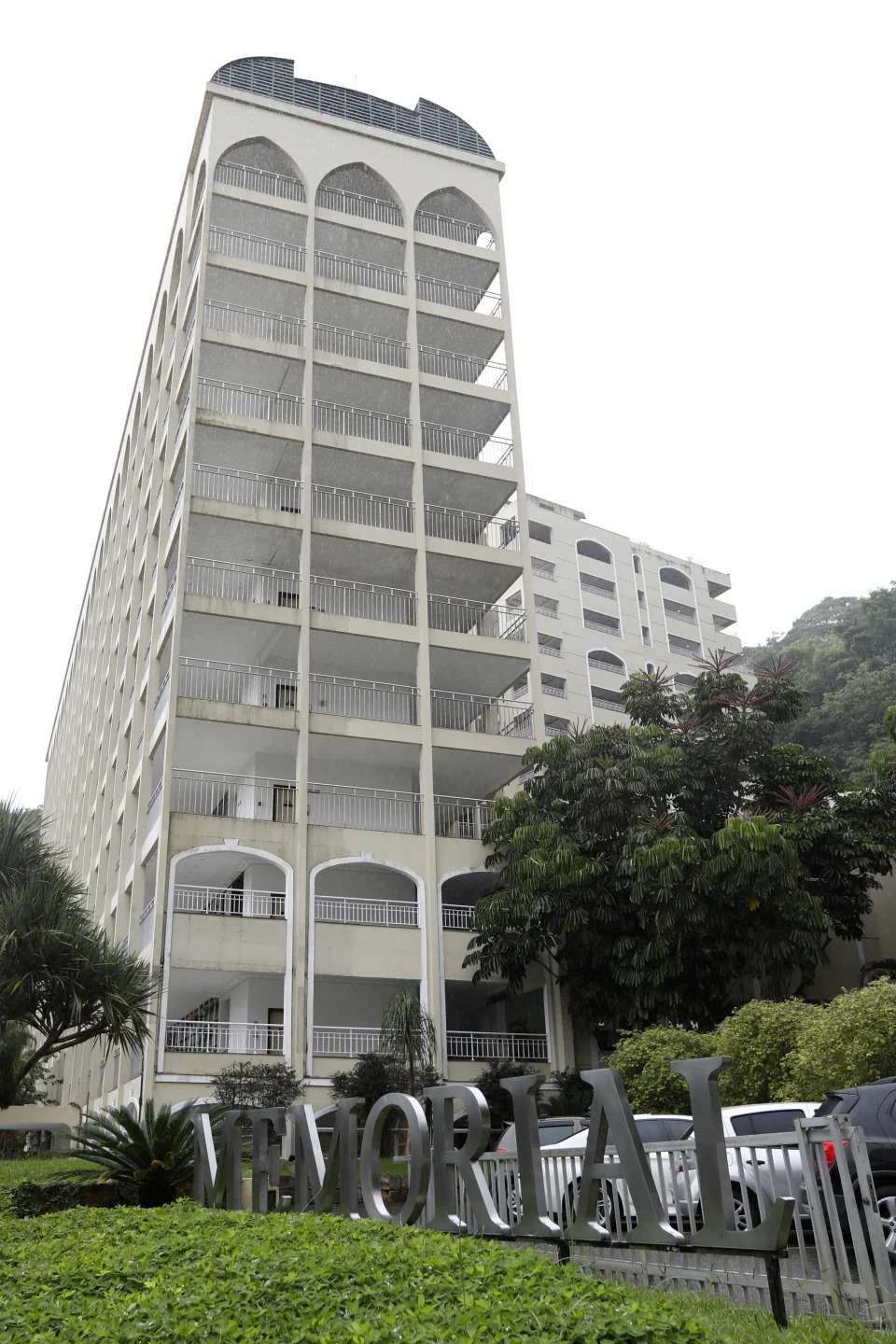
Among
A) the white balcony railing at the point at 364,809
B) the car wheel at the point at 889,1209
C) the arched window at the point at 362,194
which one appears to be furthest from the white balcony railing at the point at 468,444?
the car wheel at the point at 889,1209

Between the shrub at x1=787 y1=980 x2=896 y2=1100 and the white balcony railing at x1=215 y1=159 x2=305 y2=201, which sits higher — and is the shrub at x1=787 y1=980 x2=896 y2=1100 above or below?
below

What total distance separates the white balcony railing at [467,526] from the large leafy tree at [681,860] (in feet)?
27.3

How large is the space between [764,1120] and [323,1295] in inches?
294

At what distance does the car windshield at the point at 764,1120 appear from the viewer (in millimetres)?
12258

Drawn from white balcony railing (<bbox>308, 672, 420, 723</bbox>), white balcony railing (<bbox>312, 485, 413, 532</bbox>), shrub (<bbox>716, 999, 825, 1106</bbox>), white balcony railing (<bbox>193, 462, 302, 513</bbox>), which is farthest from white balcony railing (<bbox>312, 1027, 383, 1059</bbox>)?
white balcony railing (<bbox>193, 462, 302, 513</bbox>)

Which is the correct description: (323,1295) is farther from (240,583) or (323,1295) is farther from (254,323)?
(254,323)

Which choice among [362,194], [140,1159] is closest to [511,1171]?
[140,1159]

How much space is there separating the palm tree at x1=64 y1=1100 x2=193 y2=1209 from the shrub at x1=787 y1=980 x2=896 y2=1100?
923 centimetres

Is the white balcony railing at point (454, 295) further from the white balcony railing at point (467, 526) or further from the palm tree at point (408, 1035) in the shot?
→ the palm tree at point (408, 1035)

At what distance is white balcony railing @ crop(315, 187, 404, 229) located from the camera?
38.8 metres

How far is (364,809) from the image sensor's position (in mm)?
33375

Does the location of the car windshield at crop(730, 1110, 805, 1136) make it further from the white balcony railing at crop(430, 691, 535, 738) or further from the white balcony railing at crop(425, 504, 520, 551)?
the white balcony railing at crop(425, 504, 520, 551)

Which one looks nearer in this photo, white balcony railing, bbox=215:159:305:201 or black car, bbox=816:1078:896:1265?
black car, bbox=816:1078:896:1265

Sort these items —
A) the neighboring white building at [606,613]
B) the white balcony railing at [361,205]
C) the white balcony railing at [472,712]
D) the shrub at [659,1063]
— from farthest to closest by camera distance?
1. the neighboring white building at [606,613]
2. the white balcony railing at [361,205]
3. the white balcony railing at [472,712]
4. the shrub at [659,1063]
